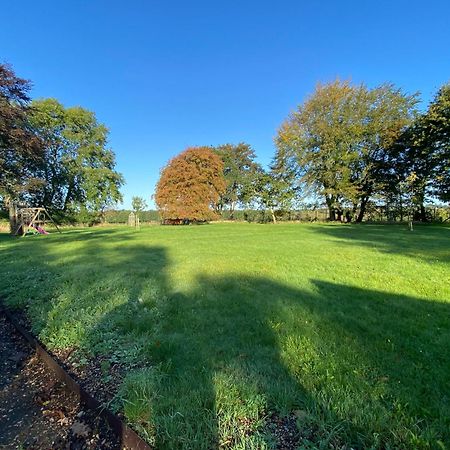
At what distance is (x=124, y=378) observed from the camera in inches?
90.0

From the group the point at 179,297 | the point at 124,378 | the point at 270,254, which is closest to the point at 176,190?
the point at 270,254

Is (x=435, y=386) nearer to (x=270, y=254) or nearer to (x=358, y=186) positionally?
(x=270, y=254)

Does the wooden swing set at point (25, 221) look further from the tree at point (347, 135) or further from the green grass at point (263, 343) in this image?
the tree at point (347, 135)

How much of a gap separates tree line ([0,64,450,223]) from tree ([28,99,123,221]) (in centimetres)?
10

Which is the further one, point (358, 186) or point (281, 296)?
point (358, 186)

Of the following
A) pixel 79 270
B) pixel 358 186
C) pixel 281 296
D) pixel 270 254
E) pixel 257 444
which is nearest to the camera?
pixel 257 444

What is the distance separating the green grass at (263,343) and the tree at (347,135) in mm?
21184

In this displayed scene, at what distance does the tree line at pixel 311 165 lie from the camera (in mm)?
21594

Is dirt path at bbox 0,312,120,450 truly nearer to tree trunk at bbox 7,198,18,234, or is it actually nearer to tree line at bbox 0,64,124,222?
tree trunk at bbox 7,198,18,234

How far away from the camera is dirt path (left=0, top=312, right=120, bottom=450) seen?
5.88 ft

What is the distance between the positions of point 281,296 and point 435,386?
7.18ft

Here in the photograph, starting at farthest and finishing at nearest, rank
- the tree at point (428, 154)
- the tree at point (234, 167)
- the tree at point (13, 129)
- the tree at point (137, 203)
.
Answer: the tree at point (137, 203), the tree at point (234, 167), the tree at point (428, 154), the tree at point (13, 129)

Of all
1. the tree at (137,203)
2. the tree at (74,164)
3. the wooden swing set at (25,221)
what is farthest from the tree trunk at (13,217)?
the tree at (137,203)

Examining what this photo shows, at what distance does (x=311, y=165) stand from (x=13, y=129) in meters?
22.2
